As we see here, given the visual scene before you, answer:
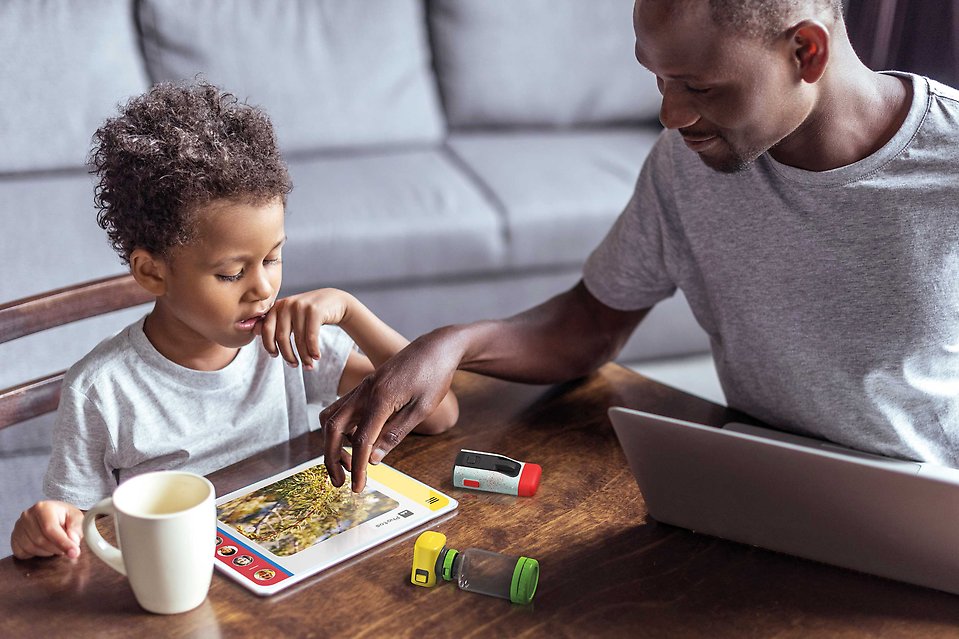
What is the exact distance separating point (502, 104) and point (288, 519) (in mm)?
2270

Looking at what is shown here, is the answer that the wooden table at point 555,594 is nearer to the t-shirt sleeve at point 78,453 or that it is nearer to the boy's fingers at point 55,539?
the boy's fingers at point 55,539

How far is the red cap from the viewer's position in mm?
1131

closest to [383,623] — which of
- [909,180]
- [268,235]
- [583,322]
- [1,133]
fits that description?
[268,235]

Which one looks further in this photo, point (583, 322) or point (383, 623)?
point (583, 322)

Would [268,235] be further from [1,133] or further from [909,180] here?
[1,133]

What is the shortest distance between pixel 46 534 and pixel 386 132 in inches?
84.7

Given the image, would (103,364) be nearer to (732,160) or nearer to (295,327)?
(295,327)

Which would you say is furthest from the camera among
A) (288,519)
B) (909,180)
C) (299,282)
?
(299,282)

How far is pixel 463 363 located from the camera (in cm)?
135

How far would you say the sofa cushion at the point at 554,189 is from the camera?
8.89ft

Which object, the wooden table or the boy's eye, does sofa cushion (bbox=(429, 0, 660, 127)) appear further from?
the wooden table

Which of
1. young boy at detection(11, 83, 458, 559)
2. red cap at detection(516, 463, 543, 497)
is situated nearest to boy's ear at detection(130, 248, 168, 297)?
young boy at detection(11, 83, 458, 559)

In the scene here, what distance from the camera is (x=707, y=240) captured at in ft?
4.53

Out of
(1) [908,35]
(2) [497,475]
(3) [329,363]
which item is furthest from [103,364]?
(1) [908,35]
